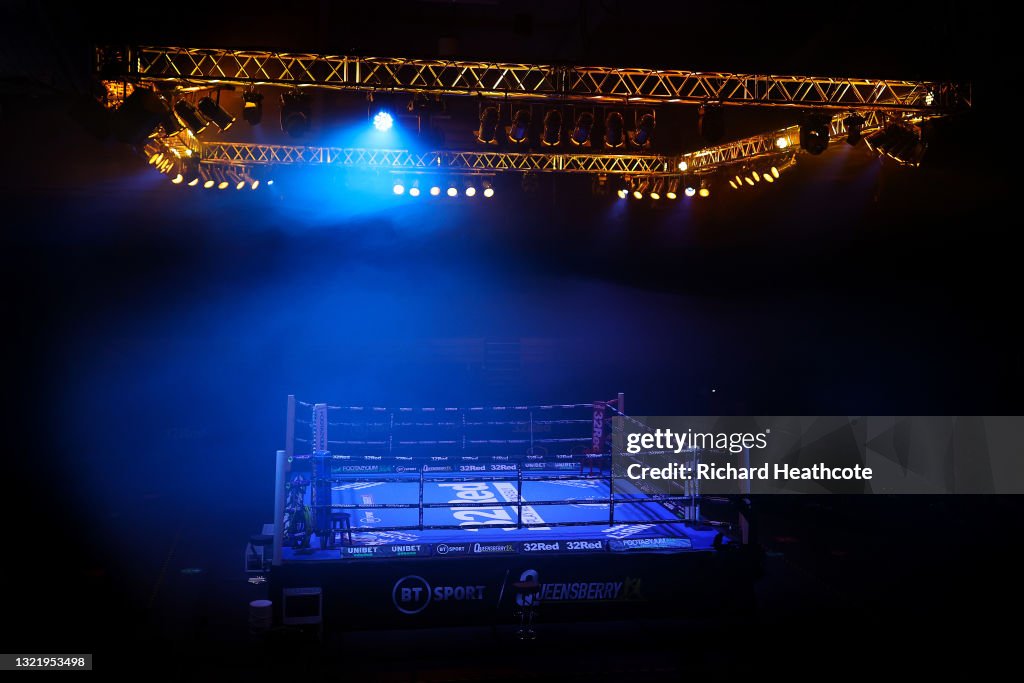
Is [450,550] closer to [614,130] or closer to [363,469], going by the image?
[363,469]

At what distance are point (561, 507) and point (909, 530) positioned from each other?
15.6 ft

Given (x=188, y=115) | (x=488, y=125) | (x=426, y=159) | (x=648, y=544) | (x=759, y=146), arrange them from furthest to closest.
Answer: (x=426, y=159) → (x=759, y=146) → (x=488, y=125) → (x=188, y=115) → (x=648, y=544)

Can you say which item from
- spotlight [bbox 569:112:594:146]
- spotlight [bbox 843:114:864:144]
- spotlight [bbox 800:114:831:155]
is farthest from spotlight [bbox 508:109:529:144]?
spotlight [bbox 843:114:864:144]

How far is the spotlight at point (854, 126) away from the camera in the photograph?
298 inches

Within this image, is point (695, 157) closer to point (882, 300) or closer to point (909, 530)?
point (882, 300)

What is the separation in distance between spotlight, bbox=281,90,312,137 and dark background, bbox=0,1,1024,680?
163cm

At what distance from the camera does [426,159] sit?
408 inches

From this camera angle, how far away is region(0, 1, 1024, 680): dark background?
7.74 m

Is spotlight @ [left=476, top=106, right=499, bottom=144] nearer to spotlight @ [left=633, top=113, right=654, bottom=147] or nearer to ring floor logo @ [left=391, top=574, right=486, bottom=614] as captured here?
spotlight @ [left=633, top=113, right=654, bottom=147]

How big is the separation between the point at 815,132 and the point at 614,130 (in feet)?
6.85

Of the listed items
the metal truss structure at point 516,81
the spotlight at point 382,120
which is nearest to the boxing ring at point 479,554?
the metal truss structure at point 516,81

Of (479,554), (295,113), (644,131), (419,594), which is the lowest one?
(419,594)

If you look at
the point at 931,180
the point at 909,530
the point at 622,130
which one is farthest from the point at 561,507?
the point at 931,180

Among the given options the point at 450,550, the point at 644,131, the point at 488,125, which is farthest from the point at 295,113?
the point at 450,550
